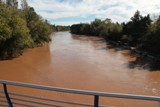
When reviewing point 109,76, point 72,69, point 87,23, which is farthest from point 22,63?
point 87,23

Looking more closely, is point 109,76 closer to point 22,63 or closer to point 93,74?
point 93,74

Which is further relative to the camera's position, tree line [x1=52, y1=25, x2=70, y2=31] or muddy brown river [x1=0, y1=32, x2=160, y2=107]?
tree line [x1=52, y1=25, x2=70, y2=31]

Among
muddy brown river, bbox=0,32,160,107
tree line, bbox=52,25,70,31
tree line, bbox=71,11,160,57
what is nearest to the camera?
muddy brown river, bbox=0,32,160,107

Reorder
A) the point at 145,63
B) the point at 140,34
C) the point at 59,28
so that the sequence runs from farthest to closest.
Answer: the point at 59,28, the point at 140,34, the point at 145,63

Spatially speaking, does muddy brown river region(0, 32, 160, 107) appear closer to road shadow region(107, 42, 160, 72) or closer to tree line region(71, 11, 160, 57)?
road shadow region(107, 42, 160, 72)

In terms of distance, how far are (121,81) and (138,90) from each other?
1950mm

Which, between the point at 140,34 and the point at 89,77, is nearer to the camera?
the point at 89,77

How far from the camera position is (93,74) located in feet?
57.9

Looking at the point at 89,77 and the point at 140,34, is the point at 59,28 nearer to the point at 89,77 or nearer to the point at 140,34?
the point at 140,34

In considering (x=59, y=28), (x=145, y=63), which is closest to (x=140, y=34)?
(x=145, y=63)

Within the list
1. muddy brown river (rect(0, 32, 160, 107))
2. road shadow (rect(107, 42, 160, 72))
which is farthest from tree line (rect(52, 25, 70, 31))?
muddy brown river (rect(0, 32, 160, 107))

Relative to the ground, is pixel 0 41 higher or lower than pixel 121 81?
higher

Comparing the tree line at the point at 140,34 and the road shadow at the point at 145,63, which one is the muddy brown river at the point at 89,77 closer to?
the road shadow at the point at 145,63

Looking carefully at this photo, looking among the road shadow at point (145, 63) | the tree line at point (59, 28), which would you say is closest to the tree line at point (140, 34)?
the road shadow at point (145, 63)
